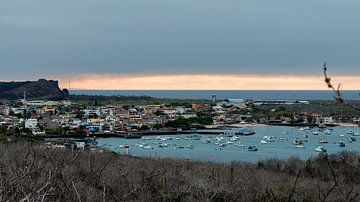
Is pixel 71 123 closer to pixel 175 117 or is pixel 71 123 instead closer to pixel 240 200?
pixel 175 117

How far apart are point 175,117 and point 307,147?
75.9ft

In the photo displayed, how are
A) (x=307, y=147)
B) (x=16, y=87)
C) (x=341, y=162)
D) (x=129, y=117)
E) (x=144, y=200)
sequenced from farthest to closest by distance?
(x=16, y=87) → (x=129, y=117) → (x=307, y=147) → (x=341, y=162) → (x=144, y=200)

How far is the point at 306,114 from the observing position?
5634 cm

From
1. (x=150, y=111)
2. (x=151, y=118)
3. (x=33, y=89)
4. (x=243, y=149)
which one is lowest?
(x=243, y=149)

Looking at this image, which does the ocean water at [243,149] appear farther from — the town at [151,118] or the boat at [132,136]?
the town at [151,118]

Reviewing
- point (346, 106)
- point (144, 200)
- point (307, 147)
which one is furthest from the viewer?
point (307, 147)

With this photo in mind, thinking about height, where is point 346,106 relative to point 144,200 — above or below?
above

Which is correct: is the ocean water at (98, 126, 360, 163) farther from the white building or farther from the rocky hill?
the rocky hill

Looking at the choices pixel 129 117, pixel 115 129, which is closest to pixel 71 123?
pixel 115 129

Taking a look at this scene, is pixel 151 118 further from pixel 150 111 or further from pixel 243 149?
pixel 243 149

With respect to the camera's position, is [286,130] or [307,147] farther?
[286,130]

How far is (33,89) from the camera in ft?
256

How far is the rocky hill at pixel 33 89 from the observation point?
76812 millimetres

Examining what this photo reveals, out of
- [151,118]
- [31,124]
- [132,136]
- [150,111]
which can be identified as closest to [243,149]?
[132,136]
